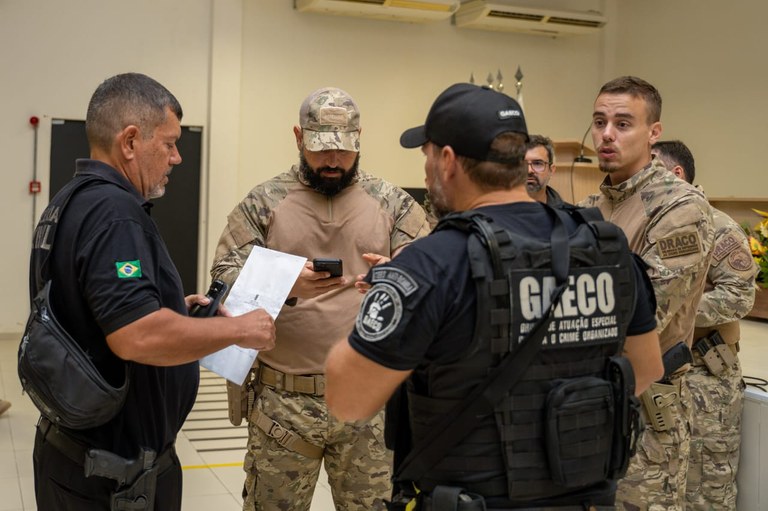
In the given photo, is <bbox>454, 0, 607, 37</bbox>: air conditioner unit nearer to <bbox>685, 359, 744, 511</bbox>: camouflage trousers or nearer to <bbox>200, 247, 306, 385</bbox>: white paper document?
<bbox>685, 359, 744, 511</bbox>: camouflage trousers

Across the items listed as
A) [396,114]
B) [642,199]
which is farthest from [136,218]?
[396,114]

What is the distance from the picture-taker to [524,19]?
9.90 meters

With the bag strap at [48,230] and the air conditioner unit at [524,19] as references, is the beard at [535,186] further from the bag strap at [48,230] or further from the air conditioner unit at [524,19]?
the air conditioner unit at [524,19]

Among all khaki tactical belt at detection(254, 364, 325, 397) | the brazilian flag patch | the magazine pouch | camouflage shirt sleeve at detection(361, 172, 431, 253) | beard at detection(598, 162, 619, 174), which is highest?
beard at detection(598, 162, 619, 174)

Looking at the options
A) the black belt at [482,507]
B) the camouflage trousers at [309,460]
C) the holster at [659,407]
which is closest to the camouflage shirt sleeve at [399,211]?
the camouflage trousers at [309,460]

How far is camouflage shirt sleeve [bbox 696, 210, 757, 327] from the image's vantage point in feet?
12.0

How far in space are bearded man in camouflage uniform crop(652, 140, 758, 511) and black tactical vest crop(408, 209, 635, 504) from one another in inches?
83.7

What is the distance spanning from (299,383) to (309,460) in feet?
0.95

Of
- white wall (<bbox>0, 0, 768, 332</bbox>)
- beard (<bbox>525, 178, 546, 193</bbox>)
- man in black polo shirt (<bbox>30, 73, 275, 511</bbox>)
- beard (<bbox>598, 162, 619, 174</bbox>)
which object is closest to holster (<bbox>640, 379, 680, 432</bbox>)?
beard (<bbox>598, 162, 619, 174</bbox>)

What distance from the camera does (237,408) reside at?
120 inches

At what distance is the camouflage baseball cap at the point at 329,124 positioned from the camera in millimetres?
3002

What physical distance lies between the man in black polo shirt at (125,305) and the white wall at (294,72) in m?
6.80

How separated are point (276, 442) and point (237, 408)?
0.24m

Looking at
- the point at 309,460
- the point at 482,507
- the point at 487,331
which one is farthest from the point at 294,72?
the point at 482,507
